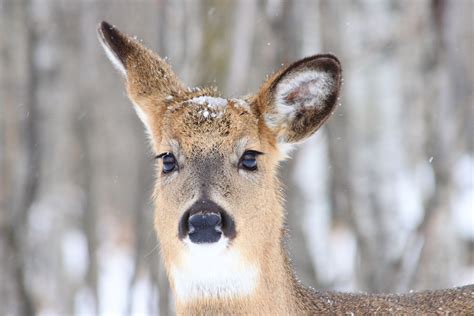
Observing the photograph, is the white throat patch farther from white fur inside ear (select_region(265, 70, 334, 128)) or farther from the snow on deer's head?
white fur inside ear (select_region(265, 70, 334, 128))

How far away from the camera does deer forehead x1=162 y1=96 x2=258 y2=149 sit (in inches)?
266

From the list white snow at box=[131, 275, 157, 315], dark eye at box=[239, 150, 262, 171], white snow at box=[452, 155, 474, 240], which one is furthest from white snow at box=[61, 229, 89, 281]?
dark eye at box=[239, 150, 262, 171]

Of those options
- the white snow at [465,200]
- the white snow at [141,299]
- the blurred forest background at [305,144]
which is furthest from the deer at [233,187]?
the white snow at [141,299]

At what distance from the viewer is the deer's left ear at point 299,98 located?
7004 mm

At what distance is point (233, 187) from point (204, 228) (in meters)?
0.49

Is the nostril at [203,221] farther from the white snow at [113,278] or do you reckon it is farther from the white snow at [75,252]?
the white snow at [75,252]

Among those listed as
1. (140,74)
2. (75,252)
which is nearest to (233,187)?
(140,74)

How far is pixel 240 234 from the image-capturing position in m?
6.50

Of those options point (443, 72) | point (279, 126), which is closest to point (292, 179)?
point (443, 72)

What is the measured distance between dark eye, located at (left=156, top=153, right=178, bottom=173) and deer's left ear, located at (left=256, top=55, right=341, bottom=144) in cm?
63

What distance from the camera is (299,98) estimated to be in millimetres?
7164

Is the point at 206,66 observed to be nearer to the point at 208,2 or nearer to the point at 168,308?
the point at 208,2

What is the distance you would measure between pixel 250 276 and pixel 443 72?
7256 millimetres

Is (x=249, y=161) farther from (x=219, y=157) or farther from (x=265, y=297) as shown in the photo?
(x=265, y=297)
